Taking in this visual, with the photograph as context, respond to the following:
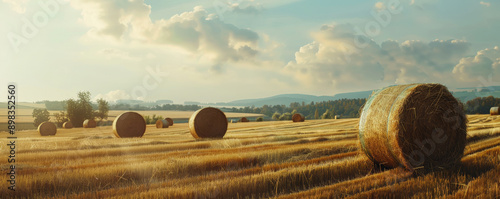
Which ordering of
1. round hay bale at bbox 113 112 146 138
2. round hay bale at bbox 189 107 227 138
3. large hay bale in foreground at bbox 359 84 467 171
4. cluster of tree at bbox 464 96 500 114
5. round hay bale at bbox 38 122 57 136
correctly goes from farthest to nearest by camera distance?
cluster of tree at bbox 464 96 500 114, round hay bale at bbox 38 122 57 136, round hay bale at bbox 113 112 146 138, round hay bale at bbox 189 107 227 138, large hay bale in foreground at bbox 359 84 467 171

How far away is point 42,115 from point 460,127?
197ft

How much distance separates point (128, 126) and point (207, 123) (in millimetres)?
5863

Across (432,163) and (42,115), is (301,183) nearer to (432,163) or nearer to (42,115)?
(432,163)

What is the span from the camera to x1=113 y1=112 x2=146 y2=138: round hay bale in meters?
19.8

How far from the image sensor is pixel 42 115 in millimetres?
53844

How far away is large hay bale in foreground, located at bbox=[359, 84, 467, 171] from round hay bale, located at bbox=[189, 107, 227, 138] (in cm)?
1057

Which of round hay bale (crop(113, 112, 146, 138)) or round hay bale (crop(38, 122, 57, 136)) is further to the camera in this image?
round hay bale (crop(38, 122, 57, 136))

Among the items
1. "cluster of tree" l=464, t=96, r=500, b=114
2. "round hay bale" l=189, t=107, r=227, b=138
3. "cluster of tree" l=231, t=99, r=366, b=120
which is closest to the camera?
"round hay bale" l=189, t=107, r=227, b=138

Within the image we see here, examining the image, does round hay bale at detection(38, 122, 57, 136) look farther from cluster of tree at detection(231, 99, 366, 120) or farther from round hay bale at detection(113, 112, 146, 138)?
cluster of tree at detection(231, 99, 366, 120)

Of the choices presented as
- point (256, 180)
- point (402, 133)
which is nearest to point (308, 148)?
point (402, 133)

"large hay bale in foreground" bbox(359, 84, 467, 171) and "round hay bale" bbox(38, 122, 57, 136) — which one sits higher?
"large hay bale in foreground" bbox(359, 84, 467, 171)

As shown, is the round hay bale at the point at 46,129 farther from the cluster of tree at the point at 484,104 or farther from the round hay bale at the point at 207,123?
the cluster of tree at the point at 484,104

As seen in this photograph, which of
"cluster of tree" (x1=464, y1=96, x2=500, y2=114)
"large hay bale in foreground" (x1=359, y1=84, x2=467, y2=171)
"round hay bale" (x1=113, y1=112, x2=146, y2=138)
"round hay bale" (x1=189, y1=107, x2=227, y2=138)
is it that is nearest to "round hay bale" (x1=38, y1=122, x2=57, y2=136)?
"round hay bale" (x1=113, y1=112, x2=146, y2=138)

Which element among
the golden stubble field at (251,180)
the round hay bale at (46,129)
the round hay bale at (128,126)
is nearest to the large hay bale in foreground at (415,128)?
the golden stubble field at (251,180)
